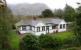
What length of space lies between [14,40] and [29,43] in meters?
0.19

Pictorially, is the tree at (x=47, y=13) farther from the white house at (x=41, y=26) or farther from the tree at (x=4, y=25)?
the tree at (x=4, y=25)

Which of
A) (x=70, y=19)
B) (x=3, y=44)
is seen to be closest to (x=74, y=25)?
(x=70, y=19)

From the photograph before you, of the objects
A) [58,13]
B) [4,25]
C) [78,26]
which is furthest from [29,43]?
[78,26]

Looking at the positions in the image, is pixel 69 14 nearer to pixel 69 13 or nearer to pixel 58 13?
pixel 69 13

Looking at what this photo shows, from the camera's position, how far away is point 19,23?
8.70 ft

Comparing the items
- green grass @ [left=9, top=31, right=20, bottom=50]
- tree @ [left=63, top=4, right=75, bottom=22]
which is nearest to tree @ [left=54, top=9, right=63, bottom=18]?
tree @ [left=63, top=4, right=75, bottom=22]

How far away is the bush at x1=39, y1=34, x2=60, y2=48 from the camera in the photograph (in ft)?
8.98

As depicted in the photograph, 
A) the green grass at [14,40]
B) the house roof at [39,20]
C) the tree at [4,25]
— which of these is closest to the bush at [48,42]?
the house roof at [39,20]

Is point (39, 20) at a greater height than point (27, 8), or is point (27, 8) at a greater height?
point (27, 8)

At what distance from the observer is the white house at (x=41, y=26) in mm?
2674

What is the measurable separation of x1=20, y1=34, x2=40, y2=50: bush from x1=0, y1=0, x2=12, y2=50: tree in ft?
0.58

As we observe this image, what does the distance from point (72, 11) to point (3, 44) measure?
0.87 m

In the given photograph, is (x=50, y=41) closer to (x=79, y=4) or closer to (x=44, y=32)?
(x=44, y=32)

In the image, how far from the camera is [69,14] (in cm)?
281
